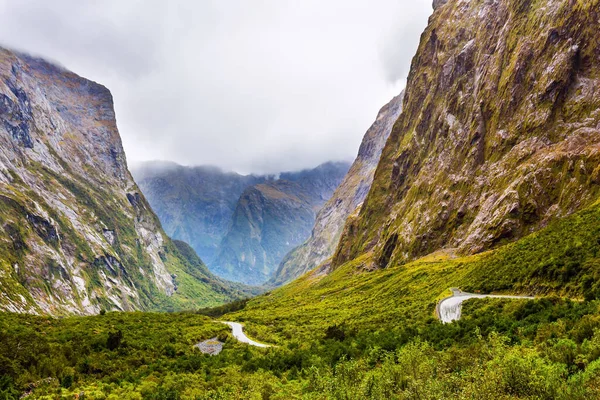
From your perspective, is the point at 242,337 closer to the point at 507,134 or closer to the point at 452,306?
the point at 452,306

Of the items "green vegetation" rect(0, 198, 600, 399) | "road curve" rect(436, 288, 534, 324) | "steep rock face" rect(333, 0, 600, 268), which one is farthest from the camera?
"steep rock face" rect(333, 0, 600, 268)

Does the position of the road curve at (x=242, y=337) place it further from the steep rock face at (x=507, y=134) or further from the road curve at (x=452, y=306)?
the steep rock face at (x=507, y=134)

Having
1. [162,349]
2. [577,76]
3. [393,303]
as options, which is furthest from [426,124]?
[162,349]

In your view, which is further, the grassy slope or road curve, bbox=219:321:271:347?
road curve, bbox=219:321:271:347

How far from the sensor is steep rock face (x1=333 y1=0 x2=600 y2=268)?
3898 inches

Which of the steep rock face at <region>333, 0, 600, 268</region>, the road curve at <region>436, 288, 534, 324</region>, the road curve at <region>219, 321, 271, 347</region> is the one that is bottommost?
the road curve at <region>436, 288, 534, 324</region>

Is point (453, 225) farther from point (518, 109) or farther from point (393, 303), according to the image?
point (393, 303)

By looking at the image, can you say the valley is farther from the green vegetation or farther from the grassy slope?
the grassy slope

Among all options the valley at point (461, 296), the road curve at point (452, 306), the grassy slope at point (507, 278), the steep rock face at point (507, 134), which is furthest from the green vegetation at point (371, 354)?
the steep rock face at point (507, 134)

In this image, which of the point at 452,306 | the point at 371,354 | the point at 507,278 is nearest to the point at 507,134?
the point at 507,278

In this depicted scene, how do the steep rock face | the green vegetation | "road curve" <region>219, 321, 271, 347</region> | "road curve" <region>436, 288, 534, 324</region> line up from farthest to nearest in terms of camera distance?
the steep rock face, "road curve" <region>219, 321, 271, 347</region>, "road curve" <region>436, 288, 534, 324</region>, the green vegetation

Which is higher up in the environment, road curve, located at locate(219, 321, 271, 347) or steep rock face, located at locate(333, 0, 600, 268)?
steep rock face, located at locate(333, 0, 600, 268)

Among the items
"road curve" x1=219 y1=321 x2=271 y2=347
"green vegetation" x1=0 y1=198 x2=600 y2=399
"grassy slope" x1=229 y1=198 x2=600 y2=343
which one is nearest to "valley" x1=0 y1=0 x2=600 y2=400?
"green vegetation" x1=0 y1=198 x2=600 y2=399

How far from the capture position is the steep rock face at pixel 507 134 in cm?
9900
